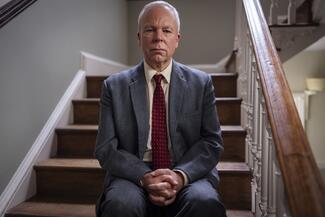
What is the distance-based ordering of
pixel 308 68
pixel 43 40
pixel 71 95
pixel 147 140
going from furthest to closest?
pixel 308 68 → pixel 71 95 → pixel 43 40 → pixel 147 140

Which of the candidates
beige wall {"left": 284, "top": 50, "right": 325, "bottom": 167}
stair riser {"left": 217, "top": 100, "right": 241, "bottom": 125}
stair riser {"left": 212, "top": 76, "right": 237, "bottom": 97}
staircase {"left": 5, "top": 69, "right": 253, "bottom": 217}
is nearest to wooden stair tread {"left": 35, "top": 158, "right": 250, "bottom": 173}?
staircase {"left": 5, "top": 69, "right": 253, "bottom": 217}

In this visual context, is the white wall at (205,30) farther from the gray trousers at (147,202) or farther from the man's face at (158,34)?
the gray trousers at (147,202)

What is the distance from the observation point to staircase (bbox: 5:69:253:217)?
173cm

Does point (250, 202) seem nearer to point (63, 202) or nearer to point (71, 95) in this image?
point (63, 202)

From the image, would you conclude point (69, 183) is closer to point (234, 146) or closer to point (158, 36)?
point (234, 146)

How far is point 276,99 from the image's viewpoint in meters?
0.97

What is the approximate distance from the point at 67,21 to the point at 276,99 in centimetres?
193

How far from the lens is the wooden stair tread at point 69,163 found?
6.23 ft

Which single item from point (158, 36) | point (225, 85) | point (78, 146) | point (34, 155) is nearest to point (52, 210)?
point (34, 155)

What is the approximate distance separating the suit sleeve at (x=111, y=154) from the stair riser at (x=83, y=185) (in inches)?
24.6

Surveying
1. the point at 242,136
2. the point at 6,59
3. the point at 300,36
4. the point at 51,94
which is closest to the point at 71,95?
the point at 51,94

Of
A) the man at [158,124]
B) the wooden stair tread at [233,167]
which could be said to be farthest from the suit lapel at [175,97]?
the wooden stair tread at [233,167]

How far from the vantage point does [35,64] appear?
2039mm

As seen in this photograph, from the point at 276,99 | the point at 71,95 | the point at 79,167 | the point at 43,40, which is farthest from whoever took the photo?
the point at 71,95
